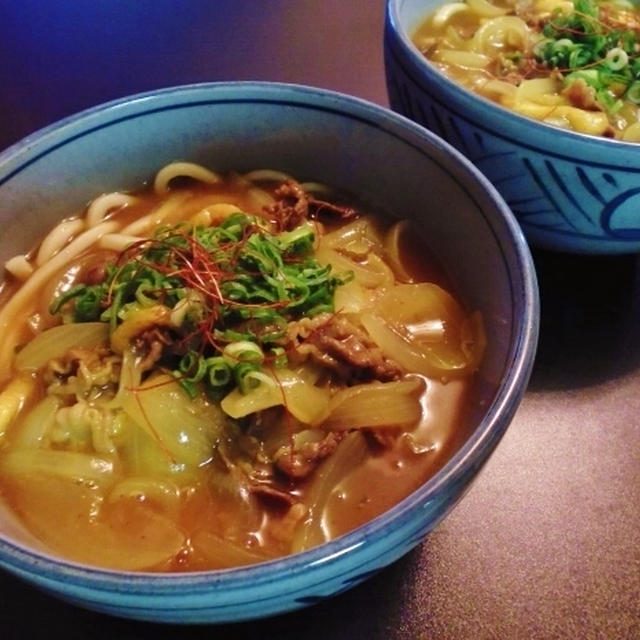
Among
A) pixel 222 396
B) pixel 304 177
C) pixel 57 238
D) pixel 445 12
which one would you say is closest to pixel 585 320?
pixel 304 177

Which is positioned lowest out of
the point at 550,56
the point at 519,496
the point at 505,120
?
the point at 519,496

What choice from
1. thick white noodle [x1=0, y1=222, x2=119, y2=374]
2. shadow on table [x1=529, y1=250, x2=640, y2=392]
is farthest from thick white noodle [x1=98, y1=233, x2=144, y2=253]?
shadow on table [x1=529, y1=250, x2=640, y2=392]

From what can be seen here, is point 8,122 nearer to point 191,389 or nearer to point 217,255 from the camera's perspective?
point 217,255

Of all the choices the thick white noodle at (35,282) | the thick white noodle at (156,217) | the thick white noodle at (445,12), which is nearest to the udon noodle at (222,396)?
the thick white noodle at (35,282)

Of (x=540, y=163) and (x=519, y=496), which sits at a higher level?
(x=540, y=163)

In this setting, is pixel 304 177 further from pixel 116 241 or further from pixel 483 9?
pixel 483 9

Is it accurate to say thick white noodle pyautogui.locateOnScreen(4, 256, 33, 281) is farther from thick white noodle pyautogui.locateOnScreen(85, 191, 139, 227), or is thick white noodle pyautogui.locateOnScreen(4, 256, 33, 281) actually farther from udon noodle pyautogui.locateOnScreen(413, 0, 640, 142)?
udon noodle pyautogui.locateOnScreen(413, 0, 640, 142)

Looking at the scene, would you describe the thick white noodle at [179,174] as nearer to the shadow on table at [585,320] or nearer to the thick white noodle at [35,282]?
the thick white noodle at [35,282]
